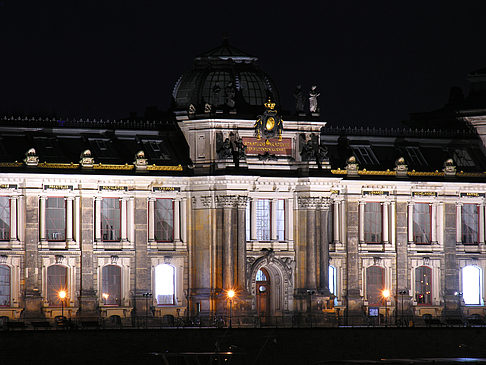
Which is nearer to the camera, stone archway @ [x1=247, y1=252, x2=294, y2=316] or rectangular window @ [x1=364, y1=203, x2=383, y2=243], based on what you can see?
stone archway @ [x1=247, y1=252, x2=294, y2=316]

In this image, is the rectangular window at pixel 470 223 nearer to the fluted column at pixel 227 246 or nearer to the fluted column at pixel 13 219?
the fluted column at pixel 227 246

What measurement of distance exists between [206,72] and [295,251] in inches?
584

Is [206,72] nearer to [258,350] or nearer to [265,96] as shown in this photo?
[265,96]

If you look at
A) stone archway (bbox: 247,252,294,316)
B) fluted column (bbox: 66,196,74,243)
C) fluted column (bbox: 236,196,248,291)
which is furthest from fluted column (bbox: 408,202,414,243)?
fluted column (bbox: 66,196,74,243)

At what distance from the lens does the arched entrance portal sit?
142m

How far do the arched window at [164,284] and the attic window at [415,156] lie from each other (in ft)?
72.8

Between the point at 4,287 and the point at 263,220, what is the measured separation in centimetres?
1991

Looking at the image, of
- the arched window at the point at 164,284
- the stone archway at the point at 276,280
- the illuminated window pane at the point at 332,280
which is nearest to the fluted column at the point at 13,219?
the arched window at the point at 164,284

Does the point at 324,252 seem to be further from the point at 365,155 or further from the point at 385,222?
the point at 365,155

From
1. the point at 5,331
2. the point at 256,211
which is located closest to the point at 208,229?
the point at 256,211

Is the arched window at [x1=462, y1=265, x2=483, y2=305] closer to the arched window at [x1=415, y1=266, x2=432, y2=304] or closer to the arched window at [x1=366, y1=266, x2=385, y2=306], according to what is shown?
the arched window at [x1=415, y1=266, x2=432, y2=304]

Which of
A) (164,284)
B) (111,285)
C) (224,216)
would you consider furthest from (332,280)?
(111,285)

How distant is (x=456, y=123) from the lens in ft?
509

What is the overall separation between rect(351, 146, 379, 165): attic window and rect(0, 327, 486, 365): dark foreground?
19.3m
